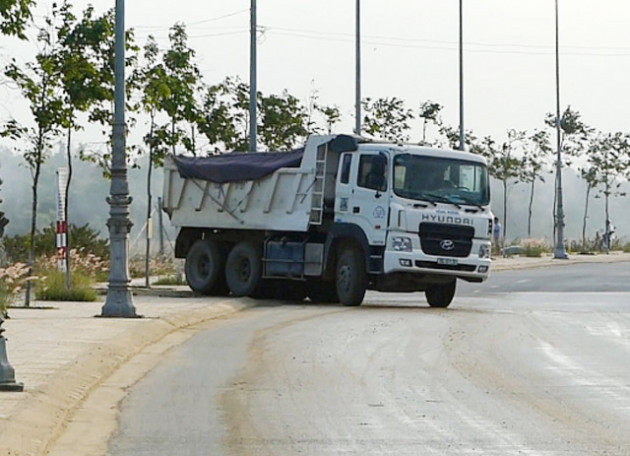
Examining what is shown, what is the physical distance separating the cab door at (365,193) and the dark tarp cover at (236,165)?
1700 millimetres

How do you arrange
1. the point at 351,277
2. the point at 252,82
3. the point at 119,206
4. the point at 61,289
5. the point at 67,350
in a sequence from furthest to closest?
the point at 252,82 → the point at 61,289 → the point at 351,277 → the point at 119,206 → the point at 67,350

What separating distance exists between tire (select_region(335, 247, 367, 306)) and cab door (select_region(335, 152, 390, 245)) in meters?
0.59

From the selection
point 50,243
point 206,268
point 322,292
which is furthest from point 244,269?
point 50,243

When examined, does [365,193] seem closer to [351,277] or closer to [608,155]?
[351,277]

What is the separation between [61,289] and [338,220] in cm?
541

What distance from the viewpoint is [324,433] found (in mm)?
12336

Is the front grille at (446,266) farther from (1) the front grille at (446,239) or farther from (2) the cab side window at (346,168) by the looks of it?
(2) the cab side window at (346,168)

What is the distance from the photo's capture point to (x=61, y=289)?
99.3ft

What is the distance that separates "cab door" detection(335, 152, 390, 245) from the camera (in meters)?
28.8

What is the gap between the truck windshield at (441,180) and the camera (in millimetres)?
28797

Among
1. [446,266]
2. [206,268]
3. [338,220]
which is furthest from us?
[206,268]

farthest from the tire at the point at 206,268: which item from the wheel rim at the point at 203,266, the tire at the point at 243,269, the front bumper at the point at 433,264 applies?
the front bumper at the point at 433,264

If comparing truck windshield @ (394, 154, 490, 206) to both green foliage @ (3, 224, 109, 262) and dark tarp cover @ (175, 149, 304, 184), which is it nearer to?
dark tarp cover @ (175, 149, 304, 184)

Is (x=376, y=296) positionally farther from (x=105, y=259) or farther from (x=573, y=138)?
(x=573, y=138)
